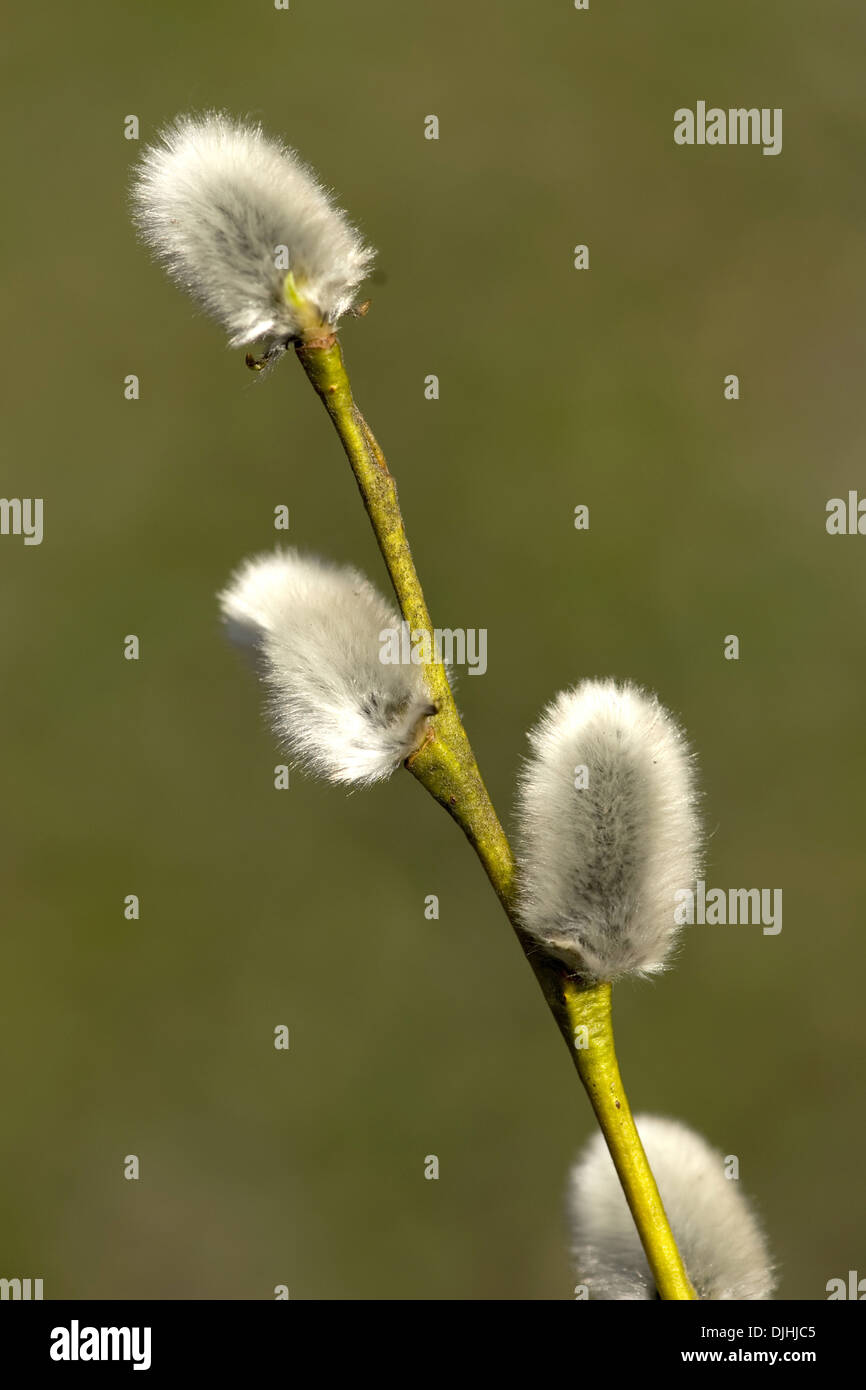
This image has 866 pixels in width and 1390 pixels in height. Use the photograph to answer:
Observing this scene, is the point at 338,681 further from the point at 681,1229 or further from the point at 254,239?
the point at 681,1229

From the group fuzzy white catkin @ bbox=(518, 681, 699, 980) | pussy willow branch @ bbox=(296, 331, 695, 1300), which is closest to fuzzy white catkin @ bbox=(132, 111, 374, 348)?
pussy willow branch @ bbox=(296, 331, 695, 1300)

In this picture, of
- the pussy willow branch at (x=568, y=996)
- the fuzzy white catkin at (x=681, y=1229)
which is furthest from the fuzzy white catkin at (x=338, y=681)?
the fuzzy white catkin at (x=681, y=1229)

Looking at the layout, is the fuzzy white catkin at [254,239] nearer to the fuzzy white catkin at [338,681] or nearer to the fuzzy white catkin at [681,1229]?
the fuzzy white catkin at [338,681]

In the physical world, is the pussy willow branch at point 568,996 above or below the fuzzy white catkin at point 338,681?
below

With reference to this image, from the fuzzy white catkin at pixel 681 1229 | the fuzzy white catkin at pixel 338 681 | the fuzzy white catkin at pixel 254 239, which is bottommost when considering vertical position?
the fuzzy white catkin at pixel 681 1229

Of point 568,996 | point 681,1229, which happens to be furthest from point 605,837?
point 681,1229
